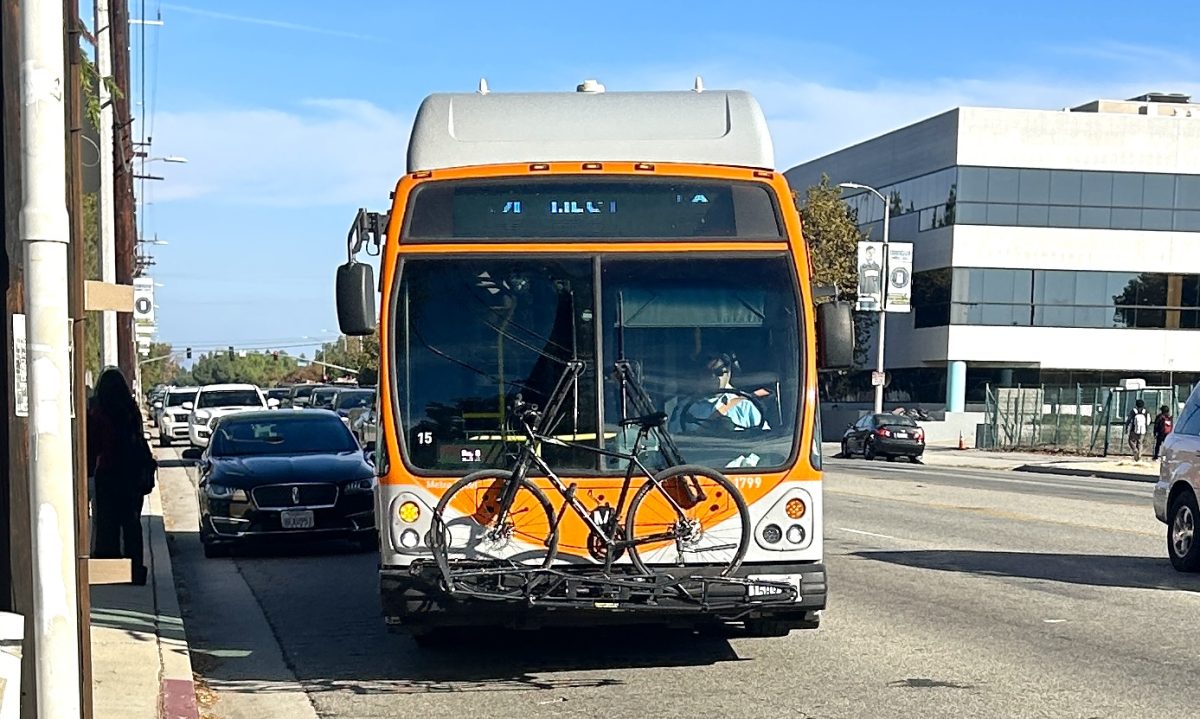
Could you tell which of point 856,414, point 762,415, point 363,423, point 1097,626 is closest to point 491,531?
point 762,415

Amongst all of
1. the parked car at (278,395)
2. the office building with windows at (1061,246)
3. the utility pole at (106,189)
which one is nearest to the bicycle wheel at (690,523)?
the utility pole at (106,189)

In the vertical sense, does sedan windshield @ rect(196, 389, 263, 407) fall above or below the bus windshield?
below

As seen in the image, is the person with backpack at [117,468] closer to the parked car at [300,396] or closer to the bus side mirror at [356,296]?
the bus side mirror at [356,296]

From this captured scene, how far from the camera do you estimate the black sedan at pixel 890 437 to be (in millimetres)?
43688

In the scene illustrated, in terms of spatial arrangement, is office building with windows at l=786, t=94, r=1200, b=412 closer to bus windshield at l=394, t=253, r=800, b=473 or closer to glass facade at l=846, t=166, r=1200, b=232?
glass facade at l=846, t=166, r=1200, b=232

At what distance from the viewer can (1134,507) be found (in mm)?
23359

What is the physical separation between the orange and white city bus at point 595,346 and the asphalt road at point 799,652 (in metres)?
0.50

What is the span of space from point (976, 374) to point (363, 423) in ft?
111

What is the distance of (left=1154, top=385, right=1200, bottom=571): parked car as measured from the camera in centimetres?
1405

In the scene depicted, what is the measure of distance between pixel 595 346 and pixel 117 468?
18.8 feet

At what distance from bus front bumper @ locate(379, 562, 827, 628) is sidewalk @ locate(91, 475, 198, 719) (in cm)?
128

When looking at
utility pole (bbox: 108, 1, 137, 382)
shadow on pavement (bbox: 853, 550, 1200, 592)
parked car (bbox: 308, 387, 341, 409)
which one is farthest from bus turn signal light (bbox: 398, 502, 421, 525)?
parked car (bbox: 308, 387, 341, 409)

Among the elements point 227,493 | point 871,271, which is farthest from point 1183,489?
point 871,271

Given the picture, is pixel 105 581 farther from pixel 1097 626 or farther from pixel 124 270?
pixel 124 270
